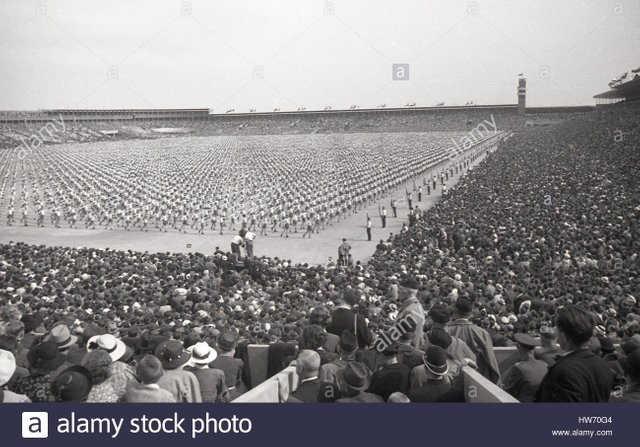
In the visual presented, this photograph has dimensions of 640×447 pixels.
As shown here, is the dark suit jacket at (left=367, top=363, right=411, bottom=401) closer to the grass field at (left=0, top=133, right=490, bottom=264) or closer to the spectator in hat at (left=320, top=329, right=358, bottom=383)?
the spectator in hat at (left=320, top=329, right=358, bottom=383)

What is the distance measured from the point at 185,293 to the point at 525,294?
705 cm

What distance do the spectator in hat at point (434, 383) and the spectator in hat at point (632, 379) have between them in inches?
50.0

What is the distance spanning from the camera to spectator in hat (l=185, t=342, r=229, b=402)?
5094mm

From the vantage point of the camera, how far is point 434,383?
4281 millimetres

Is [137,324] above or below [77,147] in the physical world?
below

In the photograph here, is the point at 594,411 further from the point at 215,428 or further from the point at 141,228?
the point at 141,228

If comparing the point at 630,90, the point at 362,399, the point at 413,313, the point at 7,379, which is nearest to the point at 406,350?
the point at 362,399

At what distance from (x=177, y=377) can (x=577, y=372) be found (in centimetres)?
325

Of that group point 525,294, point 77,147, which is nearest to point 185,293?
point 525,294

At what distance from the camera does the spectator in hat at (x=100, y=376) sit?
171 inches

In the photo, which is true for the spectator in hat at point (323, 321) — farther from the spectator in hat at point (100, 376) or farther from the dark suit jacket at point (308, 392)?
the spectator in hat at point (100, 376)

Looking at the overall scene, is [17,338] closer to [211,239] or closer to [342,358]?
[342,358]

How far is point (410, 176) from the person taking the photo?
140 ft

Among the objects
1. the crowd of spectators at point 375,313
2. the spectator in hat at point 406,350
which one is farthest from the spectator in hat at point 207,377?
the spectator in hat at point 406,350
